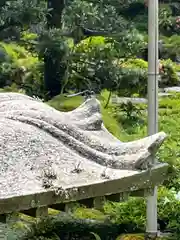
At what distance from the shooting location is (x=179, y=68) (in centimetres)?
2142

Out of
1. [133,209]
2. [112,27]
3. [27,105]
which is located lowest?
A: [133,209]

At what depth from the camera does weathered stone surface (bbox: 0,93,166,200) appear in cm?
397

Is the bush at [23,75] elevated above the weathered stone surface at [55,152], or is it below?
above

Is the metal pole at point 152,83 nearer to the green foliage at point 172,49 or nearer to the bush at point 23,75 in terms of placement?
the bush at point 23,75

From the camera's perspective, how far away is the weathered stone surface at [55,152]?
3.97 metres

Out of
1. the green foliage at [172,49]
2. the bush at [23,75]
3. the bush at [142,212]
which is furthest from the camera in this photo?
the green foliage at [172,49]

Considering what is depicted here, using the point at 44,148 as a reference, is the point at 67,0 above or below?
→ above

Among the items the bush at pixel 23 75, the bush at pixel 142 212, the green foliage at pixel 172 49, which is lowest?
the bush at pixel 142 212

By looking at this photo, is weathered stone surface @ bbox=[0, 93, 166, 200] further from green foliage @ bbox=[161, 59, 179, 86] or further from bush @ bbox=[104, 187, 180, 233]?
green foliage @ bbox=[161, 59, 179, 86]

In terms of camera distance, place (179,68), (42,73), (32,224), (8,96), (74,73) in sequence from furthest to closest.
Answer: (179,68) < (42,73) < (74,73) < (32,224) < (8,96)

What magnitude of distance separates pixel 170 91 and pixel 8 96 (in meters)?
12.8

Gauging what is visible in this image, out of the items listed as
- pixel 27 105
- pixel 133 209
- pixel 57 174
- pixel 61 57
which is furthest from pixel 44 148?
pixel 61 57

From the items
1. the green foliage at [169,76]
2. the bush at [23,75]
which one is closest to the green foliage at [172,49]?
the green foliage at [169,76]

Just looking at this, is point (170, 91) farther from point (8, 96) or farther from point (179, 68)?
point (8, 96)
